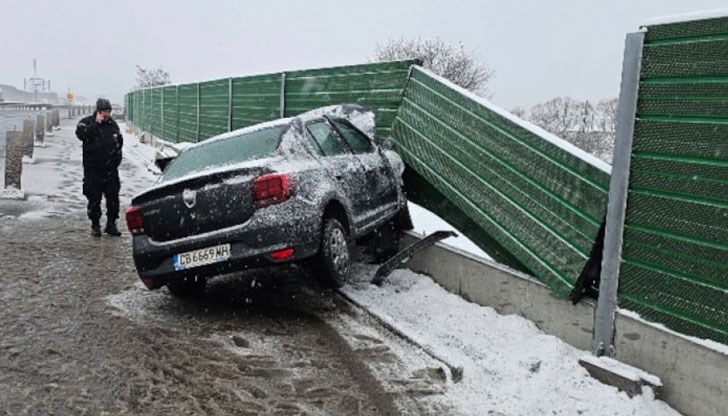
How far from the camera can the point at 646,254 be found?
372cm

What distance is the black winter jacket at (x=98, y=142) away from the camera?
25.8ft

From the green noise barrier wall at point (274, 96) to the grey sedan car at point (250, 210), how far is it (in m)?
2.21

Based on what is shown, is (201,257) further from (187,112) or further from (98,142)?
(187,112)

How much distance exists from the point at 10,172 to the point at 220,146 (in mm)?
6820

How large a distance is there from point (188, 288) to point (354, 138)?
2391 mm

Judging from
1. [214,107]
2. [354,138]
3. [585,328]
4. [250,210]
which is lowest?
[585,328]

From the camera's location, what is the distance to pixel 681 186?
11.6 feet

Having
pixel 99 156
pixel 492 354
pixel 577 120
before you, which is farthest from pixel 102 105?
pixel 577 120

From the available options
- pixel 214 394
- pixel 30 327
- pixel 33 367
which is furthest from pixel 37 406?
pixel 30 327

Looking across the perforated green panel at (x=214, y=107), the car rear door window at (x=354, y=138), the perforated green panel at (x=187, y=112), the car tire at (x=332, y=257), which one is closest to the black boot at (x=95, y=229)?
the car rear door window at (x=354, y=138)

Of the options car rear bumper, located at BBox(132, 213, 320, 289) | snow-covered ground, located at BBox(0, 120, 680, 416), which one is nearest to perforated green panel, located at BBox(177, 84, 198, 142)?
snow-covered ground, located at BBox(0, 120, 680, 416)

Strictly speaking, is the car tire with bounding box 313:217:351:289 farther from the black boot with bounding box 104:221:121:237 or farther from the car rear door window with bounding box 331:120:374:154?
the black boot with bounding box 104:221:121:237

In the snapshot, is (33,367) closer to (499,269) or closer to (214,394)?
(214,394)

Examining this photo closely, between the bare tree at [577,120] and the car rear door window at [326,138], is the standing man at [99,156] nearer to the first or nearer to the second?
the car rear door window at [326,138]
